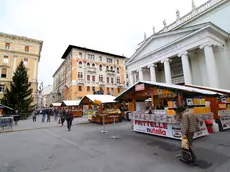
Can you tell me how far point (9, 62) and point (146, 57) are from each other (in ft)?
112

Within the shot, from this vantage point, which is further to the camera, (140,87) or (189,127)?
(140,87)

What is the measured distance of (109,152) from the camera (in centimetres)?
555

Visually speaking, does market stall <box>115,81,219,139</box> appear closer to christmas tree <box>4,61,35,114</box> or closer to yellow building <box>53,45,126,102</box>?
christmas tree <box>4,61,35,114</box>

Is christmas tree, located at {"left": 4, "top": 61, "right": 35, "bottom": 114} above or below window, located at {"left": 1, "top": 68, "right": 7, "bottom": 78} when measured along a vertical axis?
below

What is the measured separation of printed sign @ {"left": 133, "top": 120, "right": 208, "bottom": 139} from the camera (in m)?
7.07

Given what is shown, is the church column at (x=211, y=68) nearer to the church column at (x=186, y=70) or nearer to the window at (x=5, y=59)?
the church column at (x=186, y=70)

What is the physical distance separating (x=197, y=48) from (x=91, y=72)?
1119 inches

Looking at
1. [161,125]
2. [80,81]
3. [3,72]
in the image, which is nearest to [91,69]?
[80,81]

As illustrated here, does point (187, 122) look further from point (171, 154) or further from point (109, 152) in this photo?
point (109, 152)

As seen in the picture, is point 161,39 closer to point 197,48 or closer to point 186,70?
point 197,48

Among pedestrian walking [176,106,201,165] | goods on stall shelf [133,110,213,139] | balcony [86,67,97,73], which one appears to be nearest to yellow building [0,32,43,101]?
balcony [86,67,97,73]

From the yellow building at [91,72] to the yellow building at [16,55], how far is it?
878 centimetres

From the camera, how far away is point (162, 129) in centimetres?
780

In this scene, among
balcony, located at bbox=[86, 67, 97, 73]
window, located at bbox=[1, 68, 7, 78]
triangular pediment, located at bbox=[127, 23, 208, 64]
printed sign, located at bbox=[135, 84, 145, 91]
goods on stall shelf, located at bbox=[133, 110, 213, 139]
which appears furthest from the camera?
balcony, located at bbox=[86, 67, 97, 73]
